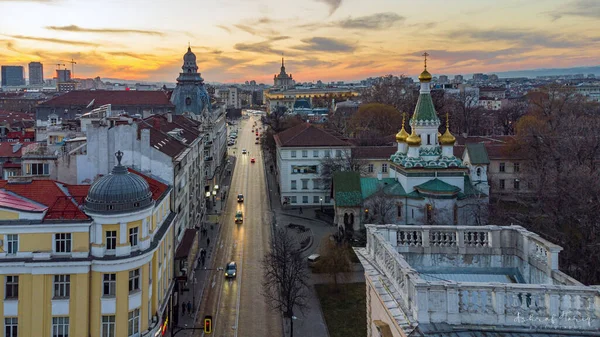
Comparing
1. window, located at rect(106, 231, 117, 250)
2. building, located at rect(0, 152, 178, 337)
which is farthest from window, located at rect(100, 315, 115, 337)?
window, located at rect(106, 231, 117, 250)

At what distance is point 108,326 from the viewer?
23.8 meters

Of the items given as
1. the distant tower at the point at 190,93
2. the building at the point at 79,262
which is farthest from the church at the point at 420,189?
the distant tower at the point at 190,93

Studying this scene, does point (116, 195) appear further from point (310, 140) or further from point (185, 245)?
point (310, 140)

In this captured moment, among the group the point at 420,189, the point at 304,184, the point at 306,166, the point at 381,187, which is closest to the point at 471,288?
the point at 420,189

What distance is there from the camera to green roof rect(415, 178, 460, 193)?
153ft

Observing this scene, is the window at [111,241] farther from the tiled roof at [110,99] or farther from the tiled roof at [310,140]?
the tiled roof at [110,99]

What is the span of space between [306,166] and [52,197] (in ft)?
125

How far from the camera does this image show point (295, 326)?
30.8m

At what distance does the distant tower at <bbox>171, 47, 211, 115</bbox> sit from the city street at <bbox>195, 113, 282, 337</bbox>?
1503 centimetres

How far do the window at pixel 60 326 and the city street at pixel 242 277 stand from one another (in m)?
8.65

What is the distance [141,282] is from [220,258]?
18.8m

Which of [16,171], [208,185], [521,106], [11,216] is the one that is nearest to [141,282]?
[11,216]

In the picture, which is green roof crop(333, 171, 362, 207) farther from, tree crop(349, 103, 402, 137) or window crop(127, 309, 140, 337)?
tree crop(349, 103, 402, 137)

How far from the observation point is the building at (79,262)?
75.9 feet
